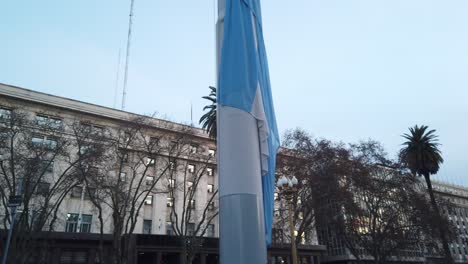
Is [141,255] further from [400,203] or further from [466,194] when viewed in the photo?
[466,194]

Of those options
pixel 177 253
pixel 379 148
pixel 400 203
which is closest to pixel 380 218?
pixel 400 203

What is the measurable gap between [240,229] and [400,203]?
104 ft

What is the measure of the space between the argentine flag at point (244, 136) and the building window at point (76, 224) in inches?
1254

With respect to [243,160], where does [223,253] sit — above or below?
below

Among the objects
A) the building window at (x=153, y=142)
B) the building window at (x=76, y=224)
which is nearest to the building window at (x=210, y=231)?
the building window at (x=76, y=224)

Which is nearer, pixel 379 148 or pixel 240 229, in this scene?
pixel 240 229

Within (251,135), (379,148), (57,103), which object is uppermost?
(57,103)

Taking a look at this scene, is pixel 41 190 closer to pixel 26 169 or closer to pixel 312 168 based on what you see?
pixel 26 169

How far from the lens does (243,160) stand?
30.1ft

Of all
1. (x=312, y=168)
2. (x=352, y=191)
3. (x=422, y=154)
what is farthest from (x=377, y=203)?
(x=422, y=154)

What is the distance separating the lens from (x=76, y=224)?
3722 centimetres

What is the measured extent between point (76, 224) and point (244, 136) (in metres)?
33.5

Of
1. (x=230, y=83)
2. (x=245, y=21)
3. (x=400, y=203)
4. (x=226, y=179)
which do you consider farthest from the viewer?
(x=400, y=203)

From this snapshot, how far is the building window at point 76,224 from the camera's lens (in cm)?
3681
